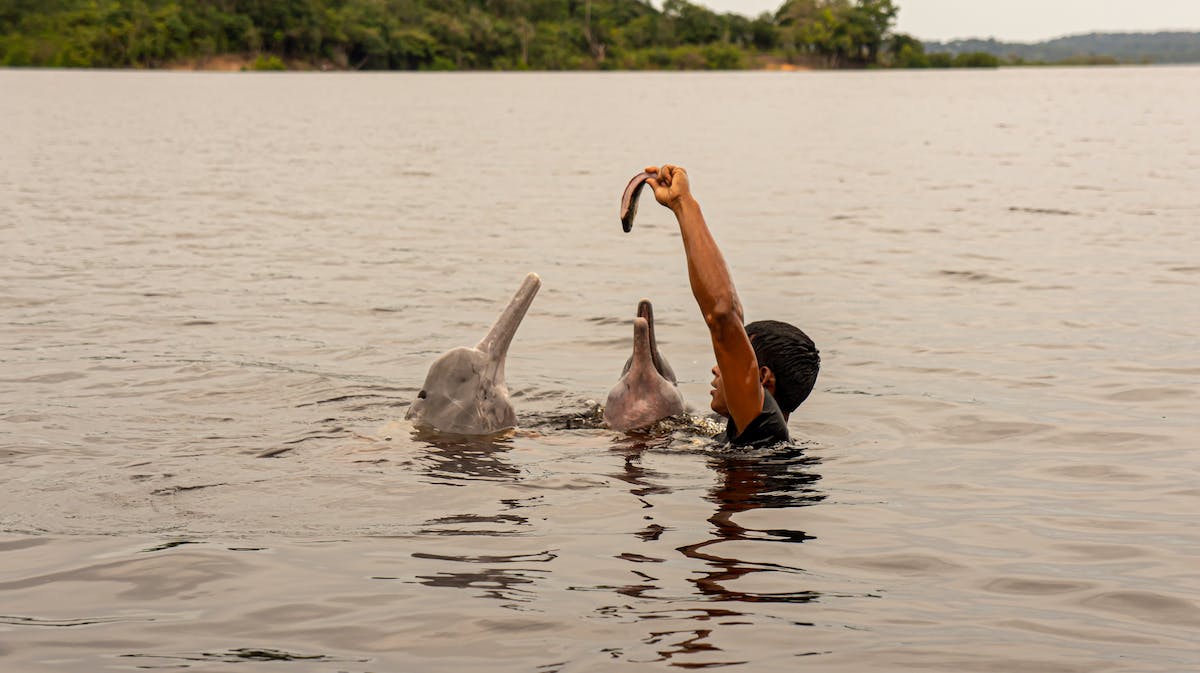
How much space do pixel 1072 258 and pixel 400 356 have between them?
30.4ft

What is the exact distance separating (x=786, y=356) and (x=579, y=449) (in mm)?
1423

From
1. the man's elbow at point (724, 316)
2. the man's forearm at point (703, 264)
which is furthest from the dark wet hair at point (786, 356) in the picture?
the man's forearm at point (703, 264)

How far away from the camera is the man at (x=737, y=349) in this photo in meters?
6.22

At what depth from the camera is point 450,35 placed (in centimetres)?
12475

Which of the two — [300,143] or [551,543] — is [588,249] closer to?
[551,543]

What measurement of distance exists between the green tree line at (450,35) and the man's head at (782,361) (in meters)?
106

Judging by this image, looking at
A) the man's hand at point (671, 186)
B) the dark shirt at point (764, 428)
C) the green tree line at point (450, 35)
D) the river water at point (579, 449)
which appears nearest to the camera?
the river water at point (579, 449)

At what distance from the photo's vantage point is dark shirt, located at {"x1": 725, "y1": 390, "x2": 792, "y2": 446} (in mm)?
7160

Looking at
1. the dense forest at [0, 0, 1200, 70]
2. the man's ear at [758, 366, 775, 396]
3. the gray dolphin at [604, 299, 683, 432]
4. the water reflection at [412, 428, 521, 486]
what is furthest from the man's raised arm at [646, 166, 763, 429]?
the dense forest at [0, 0, 1200, 70]

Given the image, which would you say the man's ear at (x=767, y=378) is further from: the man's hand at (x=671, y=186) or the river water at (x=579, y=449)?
the man's hand at (x=671, y=186)

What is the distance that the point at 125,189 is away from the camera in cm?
2394

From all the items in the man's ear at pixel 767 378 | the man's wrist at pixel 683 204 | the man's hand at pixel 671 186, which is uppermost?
the man's hand at pixel 671 186

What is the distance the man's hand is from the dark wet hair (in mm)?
1349

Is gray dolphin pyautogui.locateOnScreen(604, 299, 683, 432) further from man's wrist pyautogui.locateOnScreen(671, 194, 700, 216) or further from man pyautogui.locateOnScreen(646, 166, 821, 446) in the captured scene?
man's wrist pyautogui.locateOnScreen(671, 194, 700, 216)
